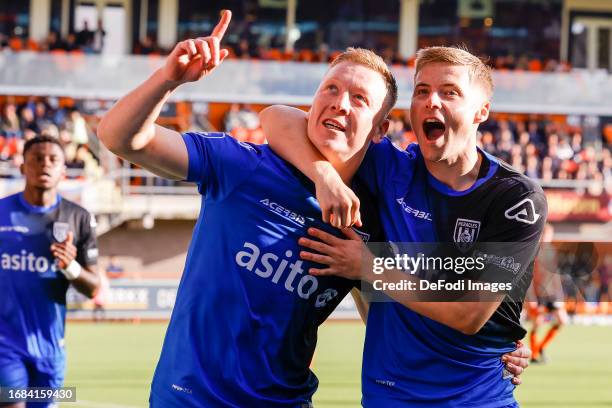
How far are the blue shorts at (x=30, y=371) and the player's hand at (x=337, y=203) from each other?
12.1 feet

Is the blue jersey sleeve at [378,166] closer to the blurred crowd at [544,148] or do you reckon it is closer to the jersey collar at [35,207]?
the jersey collar at [35,207]

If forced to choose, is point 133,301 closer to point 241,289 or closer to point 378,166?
point 378,166

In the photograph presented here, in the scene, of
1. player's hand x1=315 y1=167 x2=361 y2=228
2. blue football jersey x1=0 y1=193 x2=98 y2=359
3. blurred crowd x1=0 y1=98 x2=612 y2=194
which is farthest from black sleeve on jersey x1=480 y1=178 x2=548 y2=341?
blurred crowd x1=0 y1=98 x2=612 y2=194

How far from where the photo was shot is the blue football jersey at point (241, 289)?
4.40 m

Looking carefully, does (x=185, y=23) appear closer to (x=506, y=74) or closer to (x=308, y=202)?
(x=506, y=74)

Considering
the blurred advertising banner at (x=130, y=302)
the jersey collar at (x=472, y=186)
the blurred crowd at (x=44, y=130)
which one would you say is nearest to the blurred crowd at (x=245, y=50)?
the blurred crowd at (x=44, y=130)

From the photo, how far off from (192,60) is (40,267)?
14.0 ft

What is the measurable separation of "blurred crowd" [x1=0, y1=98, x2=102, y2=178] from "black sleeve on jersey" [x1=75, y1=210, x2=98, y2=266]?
1942 cm

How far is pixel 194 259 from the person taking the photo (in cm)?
449

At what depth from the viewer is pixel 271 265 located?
4.46 metres

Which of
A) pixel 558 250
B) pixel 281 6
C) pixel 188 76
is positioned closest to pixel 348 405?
pixel 188 76

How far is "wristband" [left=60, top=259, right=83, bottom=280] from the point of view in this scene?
7566mm

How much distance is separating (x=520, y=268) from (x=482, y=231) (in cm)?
25

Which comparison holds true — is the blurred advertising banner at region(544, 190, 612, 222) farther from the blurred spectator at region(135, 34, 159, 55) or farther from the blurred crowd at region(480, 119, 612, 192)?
the blurred spectator at region(135, 34, 159, 55)
